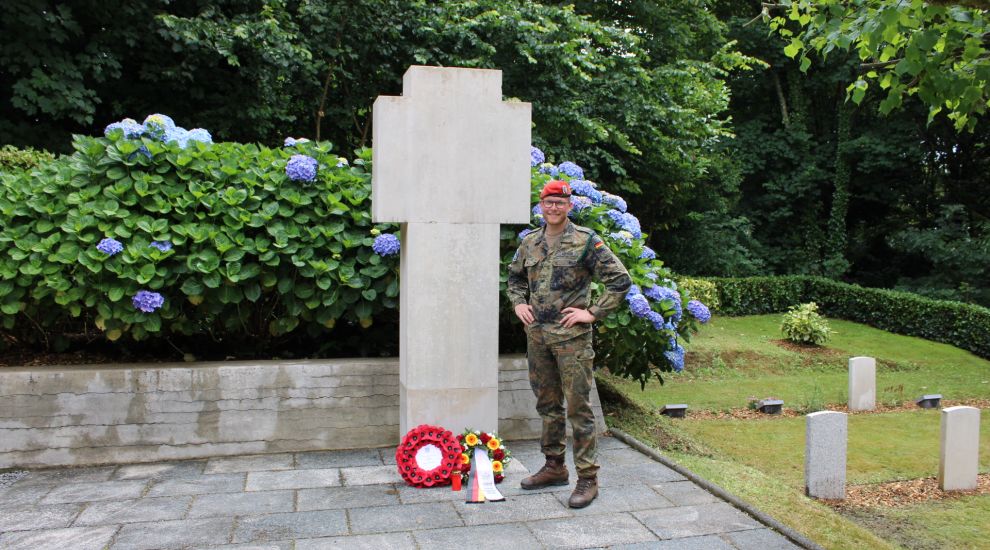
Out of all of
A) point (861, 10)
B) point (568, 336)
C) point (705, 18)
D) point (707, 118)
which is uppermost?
point (705, 18)

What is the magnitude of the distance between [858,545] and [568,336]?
2020 mm

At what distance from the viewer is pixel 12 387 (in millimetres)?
5453

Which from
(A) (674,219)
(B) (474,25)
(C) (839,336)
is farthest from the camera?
(A) (674,219)

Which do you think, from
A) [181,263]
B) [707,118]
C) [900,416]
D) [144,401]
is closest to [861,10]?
[181,263]

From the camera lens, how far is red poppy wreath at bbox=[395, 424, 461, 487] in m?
5.08

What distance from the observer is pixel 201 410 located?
573 centimetres

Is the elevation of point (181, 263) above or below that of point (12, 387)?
above

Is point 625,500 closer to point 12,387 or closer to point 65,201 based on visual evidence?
point 12,387

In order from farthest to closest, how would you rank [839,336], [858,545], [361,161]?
[839,336] < [361,161] < [858,545]

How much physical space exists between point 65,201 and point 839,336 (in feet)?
53.1

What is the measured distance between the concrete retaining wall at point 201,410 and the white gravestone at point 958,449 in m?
4.11

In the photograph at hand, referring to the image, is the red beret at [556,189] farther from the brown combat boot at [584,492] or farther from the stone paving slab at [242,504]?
the stone paving slab at [242,504]

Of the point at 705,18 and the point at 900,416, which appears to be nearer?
the point at 900,416

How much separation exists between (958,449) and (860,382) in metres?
3.82
